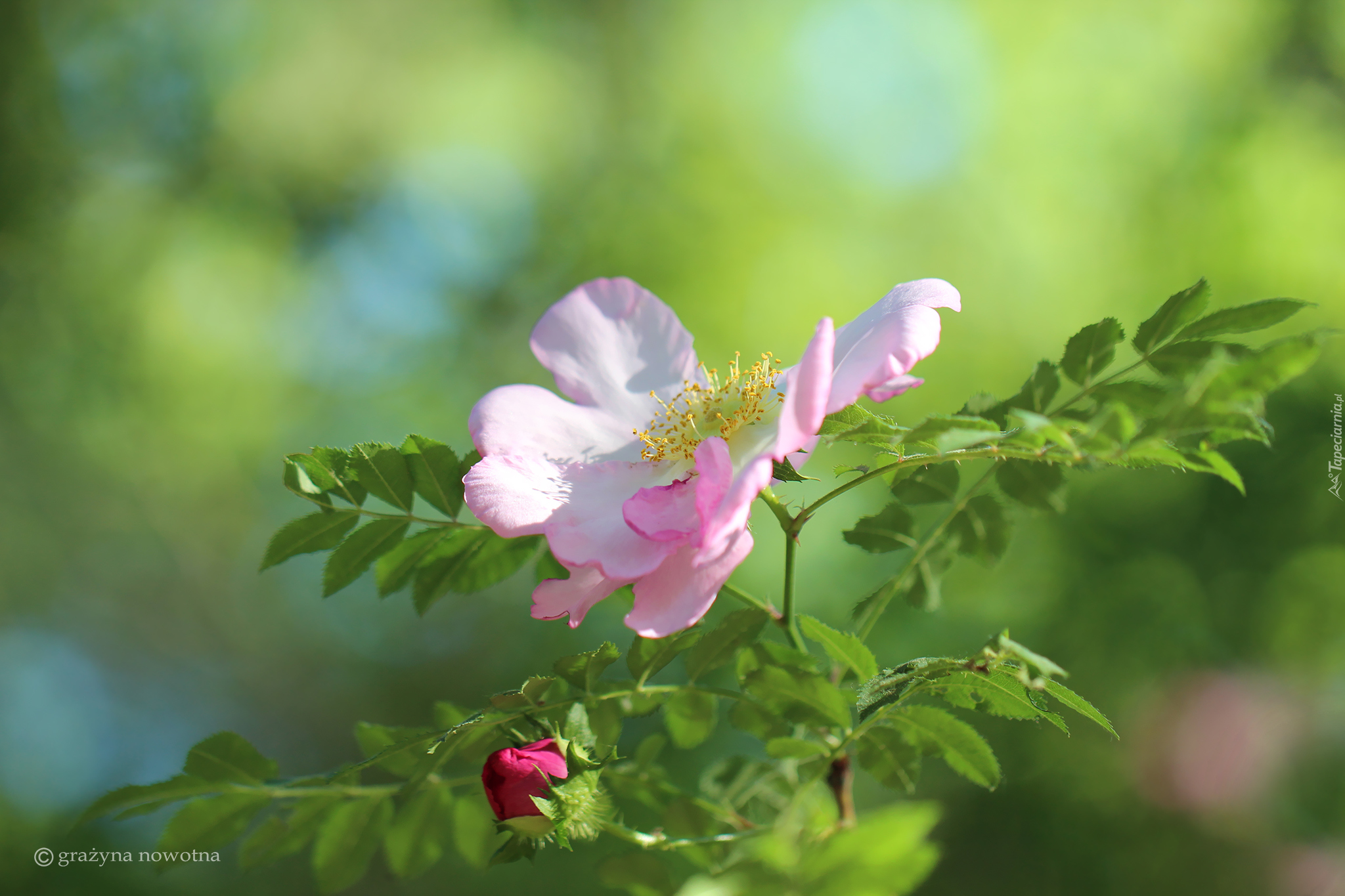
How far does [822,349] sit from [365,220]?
5.36 meters

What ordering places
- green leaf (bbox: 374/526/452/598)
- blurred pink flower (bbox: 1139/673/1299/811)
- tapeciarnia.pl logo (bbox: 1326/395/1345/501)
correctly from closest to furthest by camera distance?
green leaf (bbox: 374/526/452/598) < tapeciarnia.pl logo (bbox: 1326/395/1345/501) < blurred pink flower (bbox: 1139/673/1299/811)

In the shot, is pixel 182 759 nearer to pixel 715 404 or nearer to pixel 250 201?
pixel 715 404

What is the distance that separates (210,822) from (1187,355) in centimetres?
69

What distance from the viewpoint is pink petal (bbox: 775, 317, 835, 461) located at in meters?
0.43

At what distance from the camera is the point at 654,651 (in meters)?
0.54

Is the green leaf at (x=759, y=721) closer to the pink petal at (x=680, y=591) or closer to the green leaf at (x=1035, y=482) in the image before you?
the pink petal at (x=680, y=591)

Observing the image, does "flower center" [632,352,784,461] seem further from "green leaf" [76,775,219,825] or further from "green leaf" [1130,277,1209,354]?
"green leaf" [76,775,219,825]

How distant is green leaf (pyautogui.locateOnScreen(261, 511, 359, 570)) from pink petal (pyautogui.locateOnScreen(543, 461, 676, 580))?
0.16 meters

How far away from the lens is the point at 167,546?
17.4 ft

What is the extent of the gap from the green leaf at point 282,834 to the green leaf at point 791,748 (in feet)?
1.06

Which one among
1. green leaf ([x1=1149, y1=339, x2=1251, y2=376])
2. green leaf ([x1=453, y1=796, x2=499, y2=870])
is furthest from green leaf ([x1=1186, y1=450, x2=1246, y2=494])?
green leaf ([x1=453, y1=796, x2=499, y2=870])

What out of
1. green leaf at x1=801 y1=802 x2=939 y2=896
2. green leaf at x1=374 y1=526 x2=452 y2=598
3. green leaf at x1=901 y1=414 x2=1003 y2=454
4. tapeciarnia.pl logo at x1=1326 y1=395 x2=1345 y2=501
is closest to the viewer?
green leaf at x1=801 y1=802 x2=939 y2=896

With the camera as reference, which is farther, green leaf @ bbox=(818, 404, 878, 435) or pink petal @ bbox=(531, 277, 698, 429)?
pink petal @ bbox=(531, 277, 698, 429)

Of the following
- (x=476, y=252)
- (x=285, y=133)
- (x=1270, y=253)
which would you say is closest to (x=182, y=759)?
(x=1270, y=253)
